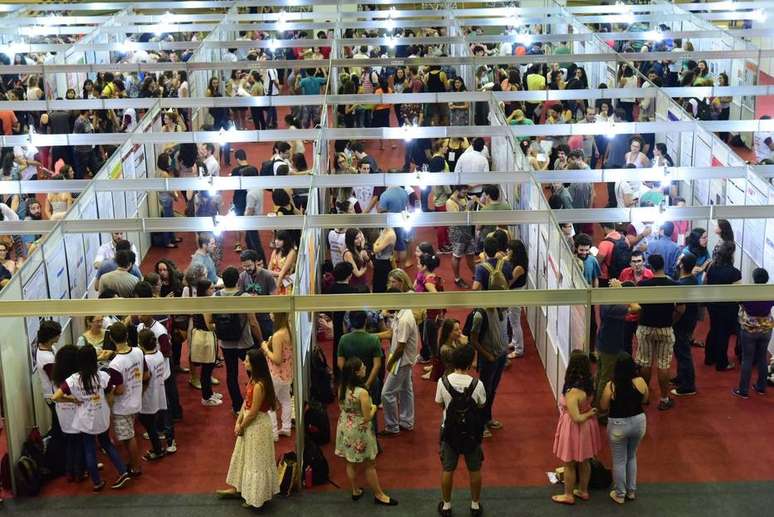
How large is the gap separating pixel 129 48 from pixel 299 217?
32.1 ft

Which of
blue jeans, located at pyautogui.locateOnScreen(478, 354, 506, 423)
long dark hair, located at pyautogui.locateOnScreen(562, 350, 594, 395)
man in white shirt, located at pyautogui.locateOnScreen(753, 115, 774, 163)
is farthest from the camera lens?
→ man in white shirt, located at pyautogui.locateOnScreen(753, 115, 774, 163)

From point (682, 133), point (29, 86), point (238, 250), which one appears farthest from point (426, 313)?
point (29, 86)

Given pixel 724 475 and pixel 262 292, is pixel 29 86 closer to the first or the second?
pixel 262 292

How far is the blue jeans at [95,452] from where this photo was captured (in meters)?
7.87

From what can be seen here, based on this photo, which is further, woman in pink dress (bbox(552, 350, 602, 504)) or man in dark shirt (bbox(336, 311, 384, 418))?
man in dark shirt (bbox(336, 311, 384, 418))

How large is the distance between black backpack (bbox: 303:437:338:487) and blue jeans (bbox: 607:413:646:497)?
6.47ft

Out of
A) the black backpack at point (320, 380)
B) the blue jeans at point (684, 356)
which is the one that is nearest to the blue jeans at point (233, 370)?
the black backpack at point (320, 380)

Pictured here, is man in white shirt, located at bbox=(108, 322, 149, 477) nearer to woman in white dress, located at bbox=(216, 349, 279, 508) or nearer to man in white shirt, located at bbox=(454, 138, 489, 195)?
woman in white dress, located at bbox=(216, 349, 279, 508)

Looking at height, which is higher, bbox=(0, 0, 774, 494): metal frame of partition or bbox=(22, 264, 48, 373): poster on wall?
bbox=(0, 0, 774, 494): metal frame of partition

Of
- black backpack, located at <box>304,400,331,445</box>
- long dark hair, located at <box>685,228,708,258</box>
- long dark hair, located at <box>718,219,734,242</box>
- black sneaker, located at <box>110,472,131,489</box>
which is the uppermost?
long dark hair, located at <box>718,219,734,242</box>

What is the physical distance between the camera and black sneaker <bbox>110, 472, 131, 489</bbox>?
802 cm

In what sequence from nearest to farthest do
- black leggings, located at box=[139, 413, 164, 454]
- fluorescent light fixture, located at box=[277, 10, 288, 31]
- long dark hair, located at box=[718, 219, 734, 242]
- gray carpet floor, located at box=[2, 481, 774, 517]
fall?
gray carpet floor, located at box=[2, 481, 774, 517] < black leggings, located at box=[139, 413, 164, 454] < long dark hair, located at box=[718, 219, 734, 242] < fluorescent light fixture, located at box=[277, 10, 288, 31]

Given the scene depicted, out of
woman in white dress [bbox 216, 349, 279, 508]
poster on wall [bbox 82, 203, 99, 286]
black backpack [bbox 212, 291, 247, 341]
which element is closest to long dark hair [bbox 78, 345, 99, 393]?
woman in white dress [bbox 216, 349, 279, 508]

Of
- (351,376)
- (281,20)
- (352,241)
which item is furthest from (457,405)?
(281,20)
